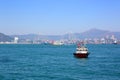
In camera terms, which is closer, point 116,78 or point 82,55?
point 116,78

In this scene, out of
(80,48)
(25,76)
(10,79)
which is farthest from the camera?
(80,48)

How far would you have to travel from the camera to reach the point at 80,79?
59062 millimetres

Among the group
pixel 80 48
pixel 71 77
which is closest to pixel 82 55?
pixel 80 48

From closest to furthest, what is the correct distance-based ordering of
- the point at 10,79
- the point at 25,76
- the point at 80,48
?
the point at 10,79
the point at 25,76
the point at 80,48

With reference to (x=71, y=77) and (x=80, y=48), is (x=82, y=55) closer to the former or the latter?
(x=80, y=48)

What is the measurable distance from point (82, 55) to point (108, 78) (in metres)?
57.0

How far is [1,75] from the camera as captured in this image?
2474 inches

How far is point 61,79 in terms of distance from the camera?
194 ft

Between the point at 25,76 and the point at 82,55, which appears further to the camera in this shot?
the point at 82,55

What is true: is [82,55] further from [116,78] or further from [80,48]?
[116,78]

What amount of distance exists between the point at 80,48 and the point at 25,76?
188 feet

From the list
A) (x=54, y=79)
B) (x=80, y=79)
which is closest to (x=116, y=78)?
(x=80, y=79)

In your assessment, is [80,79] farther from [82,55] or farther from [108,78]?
[82,55]

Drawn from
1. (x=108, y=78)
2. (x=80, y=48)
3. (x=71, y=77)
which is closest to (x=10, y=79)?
(x=71, y=77)
